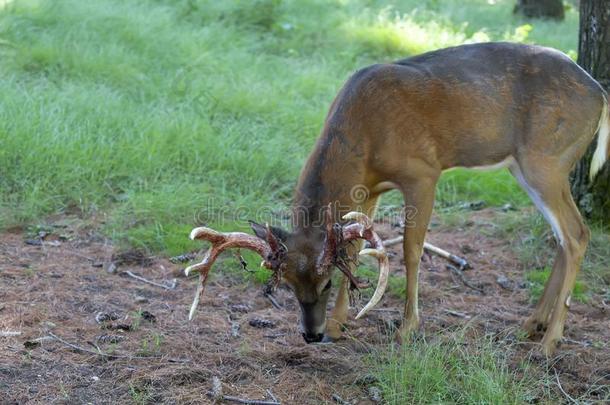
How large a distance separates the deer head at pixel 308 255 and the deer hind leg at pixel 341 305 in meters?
0.36

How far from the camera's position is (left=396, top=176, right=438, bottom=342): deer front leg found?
5.42m

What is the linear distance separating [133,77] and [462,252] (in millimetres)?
4187

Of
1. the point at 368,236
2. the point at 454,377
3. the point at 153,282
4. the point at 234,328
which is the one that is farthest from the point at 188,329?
the point at 454,377

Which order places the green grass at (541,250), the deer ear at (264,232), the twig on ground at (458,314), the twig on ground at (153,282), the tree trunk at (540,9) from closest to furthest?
the deer ear at (264,232), the twig on ground at (458,314), the twig on ground at (153,282), the green grass at (541,250), the tree trunk at (540,9)

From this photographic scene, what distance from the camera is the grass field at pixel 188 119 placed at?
6637 millimetres

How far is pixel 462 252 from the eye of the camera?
22.4ft

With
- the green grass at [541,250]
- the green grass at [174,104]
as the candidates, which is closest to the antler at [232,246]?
the green grass at [174,104]

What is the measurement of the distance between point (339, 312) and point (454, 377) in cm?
126

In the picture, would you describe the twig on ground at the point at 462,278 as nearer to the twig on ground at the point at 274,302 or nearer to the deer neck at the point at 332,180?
the deer neck at the point at 332,180

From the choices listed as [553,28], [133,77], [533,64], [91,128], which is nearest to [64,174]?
[91,128]

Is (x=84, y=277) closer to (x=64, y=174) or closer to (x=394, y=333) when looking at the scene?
(x=64, y=174)

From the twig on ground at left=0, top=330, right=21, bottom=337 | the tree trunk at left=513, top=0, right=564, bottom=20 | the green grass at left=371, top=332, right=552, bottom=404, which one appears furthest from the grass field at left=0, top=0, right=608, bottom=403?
the tree trunk at left=513, top=0, right=564, bottom=20

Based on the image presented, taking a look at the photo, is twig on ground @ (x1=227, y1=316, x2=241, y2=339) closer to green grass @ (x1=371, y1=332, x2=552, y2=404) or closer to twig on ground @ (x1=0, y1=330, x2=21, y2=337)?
green grass @ (x1=371, y1=332, x2=552, y2=404)

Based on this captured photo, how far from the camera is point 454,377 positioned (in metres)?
4.44
